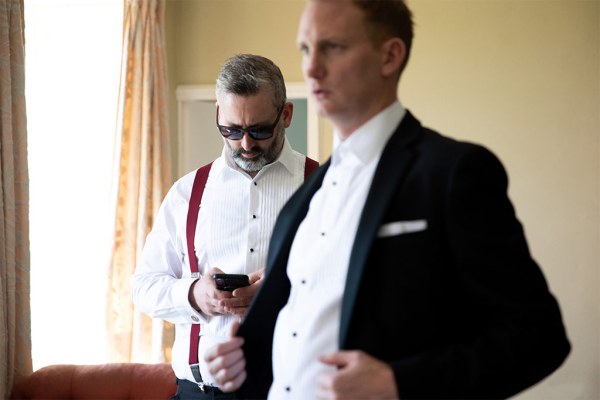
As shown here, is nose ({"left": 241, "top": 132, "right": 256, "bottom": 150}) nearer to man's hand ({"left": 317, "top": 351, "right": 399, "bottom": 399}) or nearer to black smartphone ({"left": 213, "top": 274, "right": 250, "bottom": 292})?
black smartphone ({"left": 213, "top": 274, "right": 250, "bottom": 292})

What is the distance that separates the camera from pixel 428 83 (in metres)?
5.21

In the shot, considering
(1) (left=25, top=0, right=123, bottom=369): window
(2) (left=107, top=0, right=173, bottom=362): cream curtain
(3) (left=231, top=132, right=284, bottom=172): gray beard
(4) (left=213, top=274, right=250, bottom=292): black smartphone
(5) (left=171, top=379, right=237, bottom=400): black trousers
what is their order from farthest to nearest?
(2) (left=107, top=0, right=173, bottom=362): cream curtain, (1) (left=25, top=0, right=123, bottom=369): window, (3) (left=231, top=132, right=284, bottom=172): gray beard, (5) (left=171, top=379, right=237, bottom=400): black trousers, (4) (left=213, top=274, right=250, bottom=292): black smartphone

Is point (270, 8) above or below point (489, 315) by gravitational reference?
above

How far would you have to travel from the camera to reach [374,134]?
138 centimetres

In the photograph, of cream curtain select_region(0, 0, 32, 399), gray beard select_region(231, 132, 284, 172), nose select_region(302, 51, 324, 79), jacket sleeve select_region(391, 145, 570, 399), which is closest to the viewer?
jacket sleeve select_region(391, 145, 570, 399)

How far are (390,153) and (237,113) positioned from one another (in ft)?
3.35

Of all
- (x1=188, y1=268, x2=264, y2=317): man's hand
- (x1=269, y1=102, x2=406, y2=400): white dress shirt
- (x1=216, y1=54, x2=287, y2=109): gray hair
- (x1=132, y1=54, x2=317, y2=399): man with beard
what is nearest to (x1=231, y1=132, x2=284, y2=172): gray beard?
(x1=132, y1=54, x2=317, y2=399): man with beard

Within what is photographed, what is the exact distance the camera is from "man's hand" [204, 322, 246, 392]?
146 centimetres

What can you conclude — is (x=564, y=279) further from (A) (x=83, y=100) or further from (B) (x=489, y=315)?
(B) (x=489, y=315)

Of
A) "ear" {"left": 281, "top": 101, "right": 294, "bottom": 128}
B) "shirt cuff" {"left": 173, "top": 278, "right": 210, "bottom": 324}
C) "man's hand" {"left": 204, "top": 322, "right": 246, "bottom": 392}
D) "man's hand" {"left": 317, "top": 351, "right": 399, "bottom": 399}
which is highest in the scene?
"ear" {"left": 281, "top": 101, "right": 294, "bottom": 128}

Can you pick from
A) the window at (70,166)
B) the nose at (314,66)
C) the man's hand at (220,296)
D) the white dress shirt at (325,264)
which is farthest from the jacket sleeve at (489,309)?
the window at (70,166)

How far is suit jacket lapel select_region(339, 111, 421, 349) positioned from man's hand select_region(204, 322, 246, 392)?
0.28m

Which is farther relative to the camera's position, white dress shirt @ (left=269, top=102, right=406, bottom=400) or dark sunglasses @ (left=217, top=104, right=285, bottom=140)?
dark sunglasses @ (left=217, top=104, right=285, bottom=140)

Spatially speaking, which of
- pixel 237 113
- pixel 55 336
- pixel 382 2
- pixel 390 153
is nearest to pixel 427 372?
pixel 390 153
